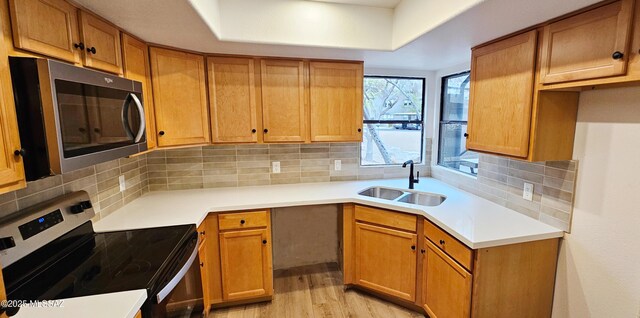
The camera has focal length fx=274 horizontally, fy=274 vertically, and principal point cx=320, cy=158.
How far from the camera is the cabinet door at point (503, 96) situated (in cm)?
153

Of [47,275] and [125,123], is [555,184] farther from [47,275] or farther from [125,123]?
[47,275]

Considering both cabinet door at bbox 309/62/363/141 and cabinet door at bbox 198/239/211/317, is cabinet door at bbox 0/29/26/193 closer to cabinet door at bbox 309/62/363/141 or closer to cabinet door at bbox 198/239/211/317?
cabinet door at bbox 198/239/211/317

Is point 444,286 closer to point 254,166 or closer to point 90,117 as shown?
point 254,166

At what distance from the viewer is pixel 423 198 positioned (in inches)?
96.7

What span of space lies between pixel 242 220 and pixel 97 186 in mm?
952

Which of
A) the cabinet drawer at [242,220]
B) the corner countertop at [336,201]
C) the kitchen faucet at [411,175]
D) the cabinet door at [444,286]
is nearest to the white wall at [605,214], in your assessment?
the corner countertop at [336,201]

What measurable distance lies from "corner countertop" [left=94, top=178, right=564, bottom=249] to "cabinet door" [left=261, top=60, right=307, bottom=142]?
1.69ft

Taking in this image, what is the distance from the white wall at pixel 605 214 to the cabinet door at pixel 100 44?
8.46 feet

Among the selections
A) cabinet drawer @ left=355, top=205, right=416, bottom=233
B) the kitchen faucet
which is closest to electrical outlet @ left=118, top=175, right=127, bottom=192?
cabinet drawer @ left=355, top=205, right=416, bottom=233

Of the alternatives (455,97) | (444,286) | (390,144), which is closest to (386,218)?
(444,286)

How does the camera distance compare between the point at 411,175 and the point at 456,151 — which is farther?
the point at 456,151

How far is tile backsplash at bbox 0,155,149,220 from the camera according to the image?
4.14 ft

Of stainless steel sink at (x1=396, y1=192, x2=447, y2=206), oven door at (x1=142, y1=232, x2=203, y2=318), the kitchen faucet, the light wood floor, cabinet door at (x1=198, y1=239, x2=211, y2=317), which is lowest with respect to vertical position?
the light wood floor

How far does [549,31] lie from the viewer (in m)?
1.40
